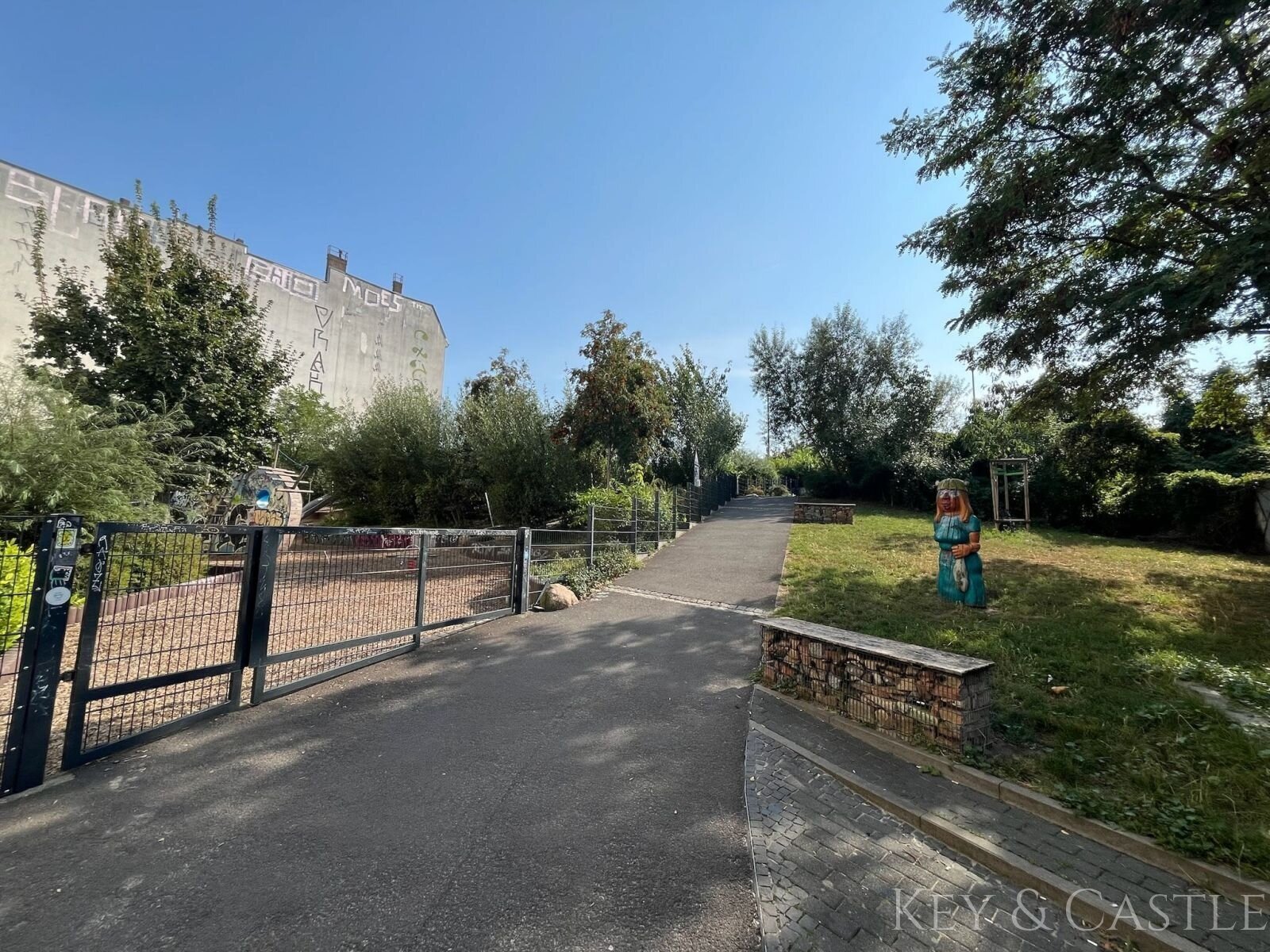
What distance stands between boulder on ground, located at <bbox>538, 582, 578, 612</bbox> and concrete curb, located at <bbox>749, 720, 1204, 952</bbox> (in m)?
4.74

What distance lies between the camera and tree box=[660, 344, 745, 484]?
67.5 feet

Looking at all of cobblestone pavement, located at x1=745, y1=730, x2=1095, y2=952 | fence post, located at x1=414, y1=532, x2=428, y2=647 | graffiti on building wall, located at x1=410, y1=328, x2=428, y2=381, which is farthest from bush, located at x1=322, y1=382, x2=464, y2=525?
graffiti on building wall, located at x1=410, y1=328, x2=428, y2=381

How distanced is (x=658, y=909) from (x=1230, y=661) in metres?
5.84

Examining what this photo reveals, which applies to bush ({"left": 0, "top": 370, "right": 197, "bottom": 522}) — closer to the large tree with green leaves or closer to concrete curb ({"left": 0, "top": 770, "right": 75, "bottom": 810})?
concrete curb ({"left": 0, "top": 770, "right": 75, "bottom": 810})

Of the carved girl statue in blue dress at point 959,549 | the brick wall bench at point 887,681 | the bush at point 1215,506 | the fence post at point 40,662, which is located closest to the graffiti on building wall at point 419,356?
the carved girl statue in blue dress at point 959,549

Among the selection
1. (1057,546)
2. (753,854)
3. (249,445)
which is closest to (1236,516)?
(1057,546)

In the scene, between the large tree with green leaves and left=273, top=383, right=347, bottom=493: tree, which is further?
the large tree with green leaves

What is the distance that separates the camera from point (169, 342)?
9.34 m

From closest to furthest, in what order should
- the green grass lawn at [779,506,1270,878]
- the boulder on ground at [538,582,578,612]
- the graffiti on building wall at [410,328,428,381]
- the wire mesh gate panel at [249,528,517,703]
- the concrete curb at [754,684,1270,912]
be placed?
1. the concrete curb at [754,684,1270,912]
2. the green grass lawn at [779,506,1270,878]
3. the wire mesh gate panel at [249,528,517,703]
4. the boulder on ground at [538,582,578,612]
5. the graffiti on building wall at [410,328,428,381]

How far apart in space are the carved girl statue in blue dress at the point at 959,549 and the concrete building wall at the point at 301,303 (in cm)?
1508

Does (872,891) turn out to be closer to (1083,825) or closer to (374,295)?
(1083,825)

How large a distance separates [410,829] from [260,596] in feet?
8.10

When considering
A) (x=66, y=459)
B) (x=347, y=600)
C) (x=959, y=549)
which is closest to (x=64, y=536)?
(x=347, y=600)

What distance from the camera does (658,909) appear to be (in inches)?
82.7
